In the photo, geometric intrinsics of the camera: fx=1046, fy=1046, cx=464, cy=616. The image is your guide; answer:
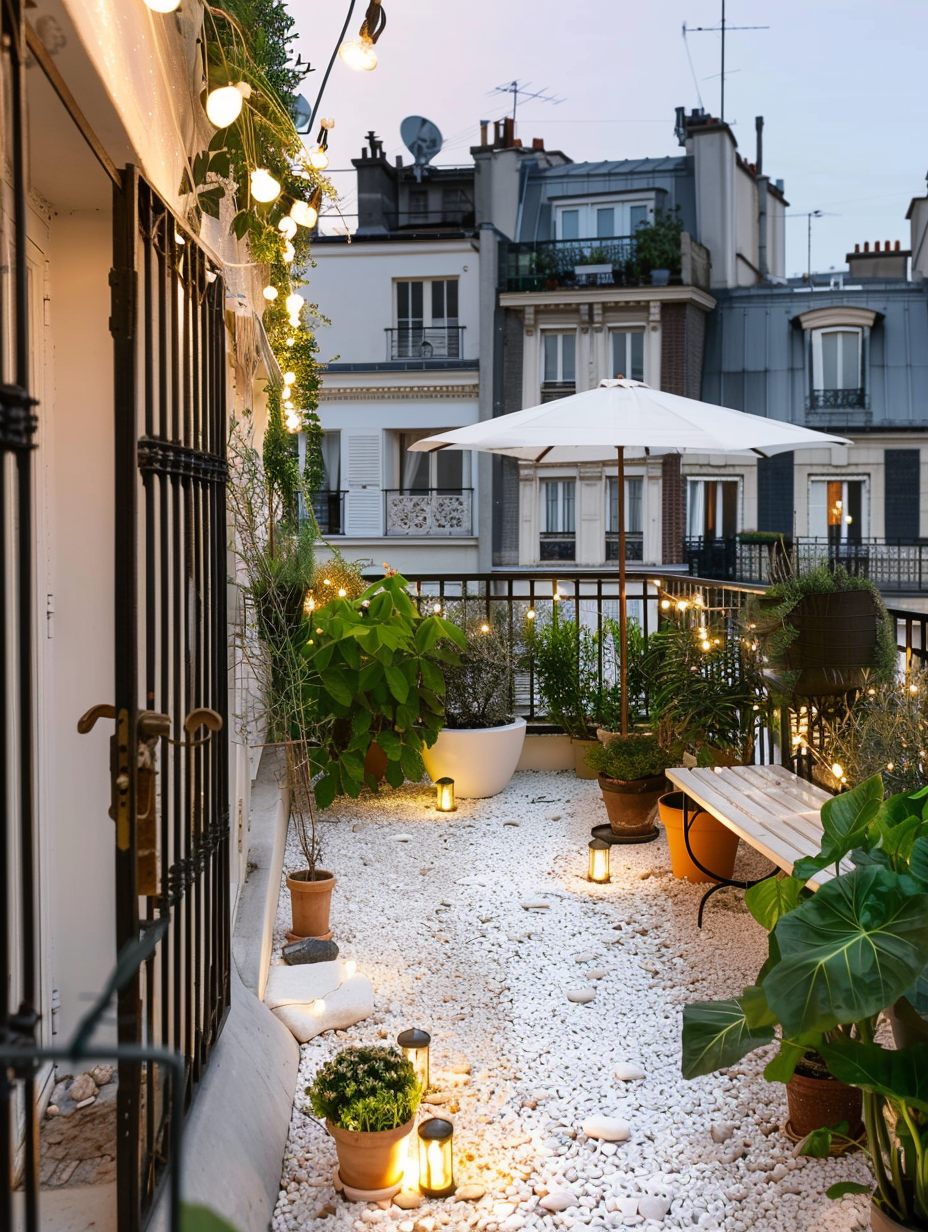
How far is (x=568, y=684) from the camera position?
274 inches

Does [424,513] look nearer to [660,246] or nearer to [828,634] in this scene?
[660,246]

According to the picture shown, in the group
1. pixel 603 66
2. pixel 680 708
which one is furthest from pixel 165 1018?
pixel 603 66

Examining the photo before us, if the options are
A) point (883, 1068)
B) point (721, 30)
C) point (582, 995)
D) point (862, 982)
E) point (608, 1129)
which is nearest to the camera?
point (862, 982)

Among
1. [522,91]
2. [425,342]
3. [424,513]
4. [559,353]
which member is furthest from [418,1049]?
[522,91]

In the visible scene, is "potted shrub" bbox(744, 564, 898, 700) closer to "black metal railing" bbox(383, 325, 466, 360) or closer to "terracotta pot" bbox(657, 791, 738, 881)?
"terracotta pot" bbox(657, 791, 738, 881)

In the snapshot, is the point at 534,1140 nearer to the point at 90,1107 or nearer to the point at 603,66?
the point at 90,1107

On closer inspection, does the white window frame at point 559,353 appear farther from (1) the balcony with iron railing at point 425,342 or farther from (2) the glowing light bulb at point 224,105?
(2) the glowing light bulb at point 224,105

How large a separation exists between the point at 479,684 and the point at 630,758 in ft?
3.88

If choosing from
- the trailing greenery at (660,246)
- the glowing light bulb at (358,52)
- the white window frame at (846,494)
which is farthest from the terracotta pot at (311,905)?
the white window frame at (846,494)

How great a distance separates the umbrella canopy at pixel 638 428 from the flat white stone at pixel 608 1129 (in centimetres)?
339

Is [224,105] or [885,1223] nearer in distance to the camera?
[885,1223]

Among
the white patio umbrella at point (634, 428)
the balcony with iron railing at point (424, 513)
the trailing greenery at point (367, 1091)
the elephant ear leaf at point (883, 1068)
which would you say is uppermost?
the balcony with iron railing at point (424, 513)

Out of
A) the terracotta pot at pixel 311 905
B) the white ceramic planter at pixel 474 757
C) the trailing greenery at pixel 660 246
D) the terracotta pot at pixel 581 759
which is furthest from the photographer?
the trailing greenery at pixel 660 246

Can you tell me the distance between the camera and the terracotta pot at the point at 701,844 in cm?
463
